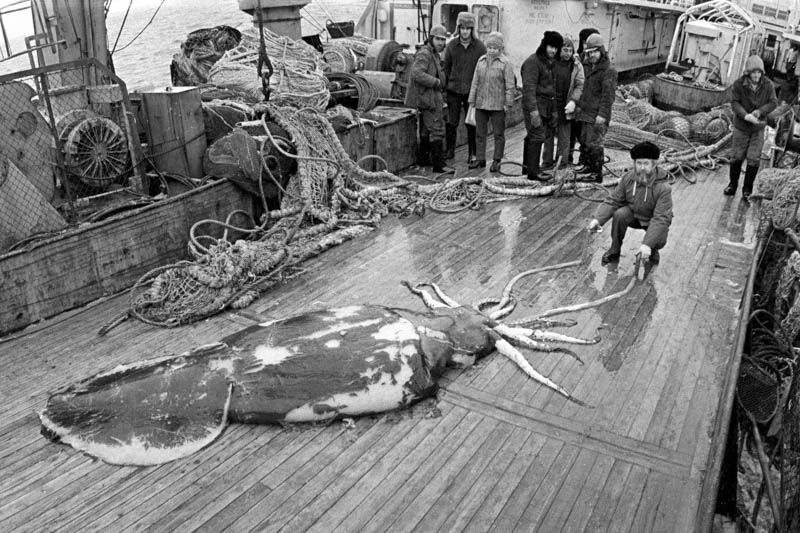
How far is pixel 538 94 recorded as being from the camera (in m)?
8.26

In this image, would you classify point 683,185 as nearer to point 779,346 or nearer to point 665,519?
point 779,346

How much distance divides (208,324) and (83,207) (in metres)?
2.12

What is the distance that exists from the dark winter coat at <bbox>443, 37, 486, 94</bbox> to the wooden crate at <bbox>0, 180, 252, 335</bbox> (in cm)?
401

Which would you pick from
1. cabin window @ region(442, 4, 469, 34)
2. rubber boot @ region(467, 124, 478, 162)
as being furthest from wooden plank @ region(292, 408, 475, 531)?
cabin window @ region(442, 4, 469, 34)

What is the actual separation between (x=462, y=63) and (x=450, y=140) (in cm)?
118

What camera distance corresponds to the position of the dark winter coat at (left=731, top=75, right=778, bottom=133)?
747cm

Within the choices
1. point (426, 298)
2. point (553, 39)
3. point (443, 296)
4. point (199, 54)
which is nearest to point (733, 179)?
point (553, 39)

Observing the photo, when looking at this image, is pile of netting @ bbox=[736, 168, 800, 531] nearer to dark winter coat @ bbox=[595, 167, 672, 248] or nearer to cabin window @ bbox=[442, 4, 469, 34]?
dark winter coat @ bbox=[595, 167, 672, 248]

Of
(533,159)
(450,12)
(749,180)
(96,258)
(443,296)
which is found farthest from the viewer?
(450,12)

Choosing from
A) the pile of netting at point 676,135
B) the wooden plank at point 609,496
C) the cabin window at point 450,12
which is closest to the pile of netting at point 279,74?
the pile of netting at point 676,135

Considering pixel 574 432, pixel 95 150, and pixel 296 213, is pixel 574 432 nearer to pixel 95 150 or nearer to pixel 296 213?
pixel 296 213

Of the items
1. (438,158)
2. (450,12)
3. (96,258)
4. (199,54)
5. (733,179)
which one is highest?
(450,12)

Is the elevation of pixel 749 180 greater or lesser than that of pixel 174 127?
lesser

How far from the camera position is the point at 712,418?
389cm
